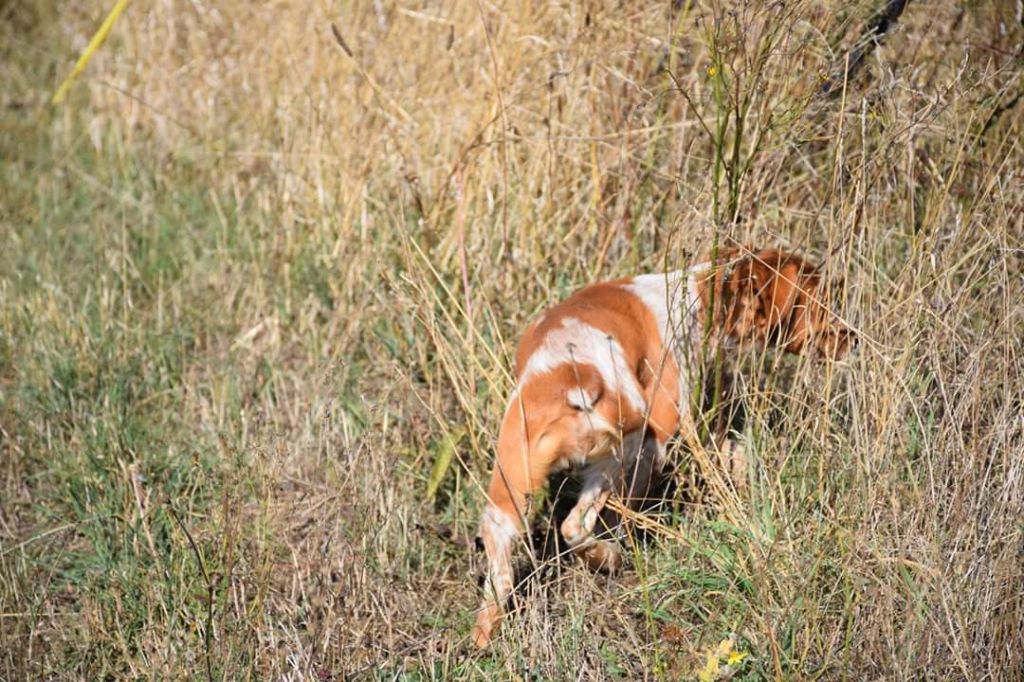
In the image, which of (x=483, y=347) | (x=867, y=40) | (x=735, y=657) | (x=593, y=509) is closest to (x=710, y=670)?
(x=735, y=657)

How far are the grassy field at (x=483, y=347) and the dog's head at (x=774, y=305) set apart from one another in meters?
0.11

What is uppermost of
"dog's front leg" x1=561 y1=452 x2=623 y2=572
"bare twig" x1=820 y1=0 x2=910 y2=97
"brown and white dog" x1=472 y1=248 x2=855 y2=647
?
"bare twig" x1=820 y1=0 x2=910 y2=97

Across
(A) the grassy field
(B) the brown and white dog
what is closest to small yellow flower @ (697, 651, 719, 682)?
(A) the grassy field

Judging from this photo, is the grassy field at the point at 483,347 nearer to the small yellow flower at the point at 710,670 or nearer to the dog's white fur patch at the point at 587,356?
the small yellow flower at the point at 710,670

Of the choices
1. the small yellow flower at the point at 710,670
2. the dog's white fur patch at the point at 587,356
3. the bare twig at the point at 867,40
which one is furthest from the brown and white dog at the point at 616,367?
the small yellow flower at the point at 710,670

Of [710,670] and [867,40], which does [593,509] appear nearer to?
[710,670]

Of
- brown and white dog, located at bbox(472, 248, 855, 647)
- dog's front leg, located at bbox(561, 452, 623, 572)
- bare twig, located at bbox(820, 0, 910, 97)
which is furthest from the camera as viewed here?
bare twig, located at bbox(820, 0, 910, 97)

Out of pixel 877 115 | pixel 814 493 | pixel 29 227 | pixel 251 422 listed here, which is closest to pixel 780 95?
pixel 877 115

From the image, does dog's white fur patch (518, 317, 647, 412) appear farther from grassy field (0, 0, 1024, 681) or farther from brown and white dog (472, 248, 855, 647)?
grassy field (0, 0, 1024, 681)

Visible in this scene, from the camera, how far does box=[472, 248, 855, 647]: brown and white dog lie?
3.29 m

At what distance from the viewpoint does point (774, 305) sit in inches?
142

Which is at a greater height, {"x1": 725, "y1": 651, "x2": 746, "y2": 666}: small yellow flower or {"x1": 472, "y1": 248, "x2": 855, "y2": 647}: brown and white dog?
{"x1": 472, "y1": 248, "x2": 855, "y2": 647}: brown and white dog

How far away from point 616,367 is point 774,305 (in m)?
0.58

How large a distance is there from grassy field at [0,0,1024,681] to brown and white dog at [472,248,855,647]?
0.13 meters
